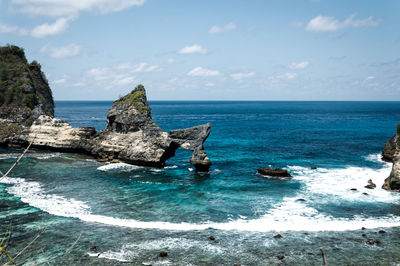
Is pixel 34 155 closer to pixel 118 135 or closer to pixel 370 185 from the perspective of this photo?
pixel 118 135

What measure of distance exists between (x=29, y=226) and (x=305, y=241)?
70.3 ft

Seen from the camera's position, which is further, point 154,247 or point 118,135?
point 118,135

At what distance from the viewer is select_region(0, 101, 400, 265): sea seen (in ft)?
70.0

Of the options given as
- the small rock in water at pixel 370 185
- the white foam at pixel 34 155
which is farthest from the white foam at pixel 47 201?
the small rock in water at pixel 370 185

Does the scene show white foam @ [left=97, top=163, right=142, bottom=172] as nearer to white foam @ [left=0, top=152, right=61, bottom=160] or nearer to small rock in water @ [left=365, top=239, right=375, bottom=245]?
white foam @ [left=0, top=152, right=61, bottom=160]

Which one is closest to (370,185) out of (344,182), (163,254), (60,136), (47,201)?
(344,182)

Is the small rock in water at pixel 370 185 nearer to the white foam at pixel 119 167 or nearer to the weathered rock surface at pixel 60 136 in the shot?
the white foam at pixel 119 167

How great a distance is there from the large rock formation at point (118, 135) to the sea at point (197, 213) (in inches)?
90.3

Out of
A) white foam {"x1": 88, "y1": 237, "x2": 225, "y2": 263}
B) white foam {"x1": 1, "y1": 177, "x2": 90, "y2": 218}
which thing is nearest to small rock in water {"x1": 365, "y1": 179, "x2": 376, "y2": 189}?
white foam {"x1": 88, "y1": 237, "x2": 225, "y2": 263}

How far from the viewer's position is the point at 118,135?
50188mm

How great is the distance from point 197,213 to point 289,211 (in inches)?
335

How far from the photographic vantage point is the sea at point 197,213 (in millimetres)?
21328

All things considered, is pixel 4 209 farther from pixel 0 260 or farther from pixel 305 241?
pixel 305 241

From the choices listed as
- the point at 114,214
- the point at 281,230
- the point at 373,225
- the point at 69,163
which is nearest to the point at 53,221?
the point at 114,214
